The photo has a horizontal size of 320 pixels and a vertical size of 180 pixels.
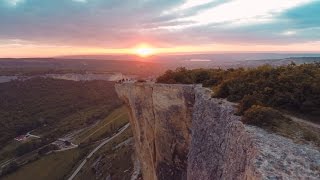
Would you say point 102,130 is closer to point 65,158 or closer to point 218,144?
point 65,158

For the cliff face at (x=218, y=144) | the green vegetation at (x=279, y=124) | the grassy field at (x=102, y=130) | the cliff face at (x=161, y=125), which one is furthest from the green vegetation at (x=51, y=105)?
the green vegetation at (x=279, y=124)

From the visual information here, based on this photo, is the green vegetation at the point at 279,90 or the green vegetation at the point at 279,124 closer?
the green vegetation at the point at 279,124

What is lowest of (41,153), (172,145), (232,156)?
(41,153)

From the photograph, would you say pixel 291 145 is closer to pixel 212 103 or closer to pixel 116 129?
pixel 212 103

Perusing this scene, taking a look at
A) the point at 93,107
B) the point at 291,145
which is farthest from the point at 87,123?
the point at 291,145

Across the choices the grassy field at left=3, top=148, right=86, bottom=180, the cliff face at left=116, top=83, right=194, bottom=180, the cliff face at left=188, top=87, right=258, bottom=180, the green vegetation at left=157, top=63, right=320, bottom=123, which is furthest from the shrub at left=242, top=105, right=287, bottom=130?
the grassy field at left=3, top=148, right=86, bottom=180

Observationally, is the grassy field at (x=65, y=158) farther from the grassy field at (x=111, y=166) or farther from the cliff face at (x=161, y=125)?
the cliff face at (x=161, y=125)

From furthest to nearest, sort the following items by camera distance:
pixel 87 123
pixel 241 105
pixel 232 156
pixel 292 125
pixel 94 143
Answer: pixel 87 123 < pixel 94 143 < pixel 241 105 < pixel 292 125 < pixel 232 156
